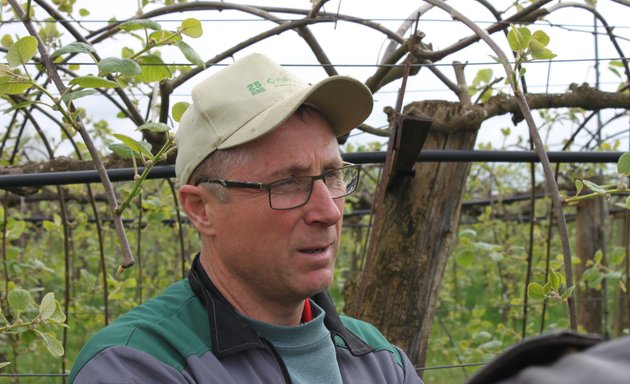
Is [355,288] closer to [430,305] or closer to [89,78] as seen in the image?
[430,305]

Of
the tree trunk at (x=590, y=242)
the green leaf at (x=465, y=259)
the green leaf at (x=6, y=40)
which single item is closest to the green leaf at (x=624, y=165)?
the green leaf at (x=465, y=259)

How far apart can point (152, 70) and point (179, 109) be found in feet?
0.30

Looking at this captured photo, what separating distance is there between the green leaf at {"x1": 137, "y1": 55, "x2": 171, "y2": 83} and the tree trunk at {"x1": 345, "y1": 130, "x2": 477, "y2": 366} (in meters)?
0.83

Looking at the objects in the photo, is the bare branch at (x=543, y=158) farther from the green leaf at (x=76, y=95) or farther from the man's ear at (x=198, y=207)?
the green leaf at (x=76, y=95)

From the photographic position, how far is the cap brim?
5.05ft

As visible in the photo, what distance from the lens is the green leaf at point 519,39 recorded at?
1.71m

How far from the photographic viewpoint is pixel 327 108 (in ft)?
5.46

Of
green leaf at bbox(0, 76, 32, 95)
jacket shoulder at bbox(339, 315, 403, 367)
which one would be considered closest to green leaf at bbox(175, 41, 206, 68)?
green leaf at bbox(0, 76, 32, 95)

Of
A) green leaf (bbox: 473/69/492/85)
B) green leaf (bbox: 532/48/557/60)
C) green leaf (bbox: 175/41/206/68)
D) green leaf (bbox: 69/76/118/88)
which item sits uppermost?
green leaf (bbox: 473/69/492/85)

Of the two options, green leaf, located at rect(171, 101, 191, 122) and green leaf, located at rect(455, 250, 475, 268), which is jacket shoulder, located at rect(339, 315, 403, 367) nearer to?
green leaf, located at rect(171, 101, 191, 122)

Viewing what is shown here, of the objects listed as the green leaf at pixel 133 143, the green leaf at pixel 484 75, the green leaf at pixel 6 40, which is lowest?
the green leaf at pixel 133 143

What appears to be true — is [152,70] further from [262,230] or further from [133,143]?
[262,230]

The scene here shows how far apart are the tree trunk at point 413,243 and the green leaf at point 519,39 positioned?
0.70 meters

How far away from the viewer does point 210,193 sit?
1.62 meters
